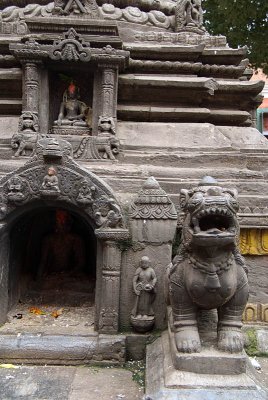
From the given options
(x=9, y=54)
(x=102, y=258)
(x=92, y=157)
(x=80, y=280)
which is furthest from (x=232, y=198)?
(x=9, y=54)

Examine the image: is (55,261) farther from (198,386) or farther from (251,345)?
(198,386)

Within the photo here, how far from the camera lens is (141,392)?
398 cm

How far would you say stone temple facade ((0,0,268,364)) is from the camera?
4.82 metres

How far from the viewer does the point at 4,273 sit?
512cm

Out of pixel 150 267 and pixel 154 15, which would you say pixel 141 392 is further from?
pixel 154 15

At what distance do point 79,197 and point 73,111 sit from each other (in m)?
2.47

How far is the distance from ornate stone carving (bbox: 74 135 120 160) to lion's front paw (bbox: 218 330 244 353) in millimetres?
3161

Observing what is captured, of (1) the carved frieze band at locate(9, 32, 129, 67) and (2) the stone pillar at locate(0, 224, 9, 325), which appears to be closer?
(2) the stone pillar at locate(0, 224, 9, 325)

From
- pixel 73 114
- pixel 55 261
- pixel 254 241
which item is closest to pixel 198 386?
pixel 254 241

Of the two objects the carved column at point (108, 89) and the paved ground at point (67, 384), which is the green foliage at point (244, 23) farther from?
the paved ground at point (67, 384)

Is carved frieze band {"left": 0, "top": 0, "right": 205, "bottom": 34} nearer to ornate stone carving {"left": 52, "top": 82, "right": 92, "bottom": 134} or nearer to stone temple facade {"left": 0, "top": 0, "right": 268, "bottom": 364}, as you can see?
stone temple facade {"left": 0, "top": 0, "right": 268, "bottom": 364}

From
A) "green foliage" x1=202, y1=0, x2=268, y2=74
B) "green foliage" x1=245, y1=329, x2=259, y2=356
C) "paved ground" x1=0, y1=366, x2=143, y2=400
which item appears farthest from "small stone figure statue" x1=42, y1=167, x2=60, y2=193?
"green foliage" x1=202, y1=0, x2=268, y2=74

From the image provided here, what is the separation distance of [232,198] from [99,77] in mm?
3730

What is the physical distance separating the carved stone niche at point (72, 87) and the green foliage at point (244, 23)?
6.64 m
